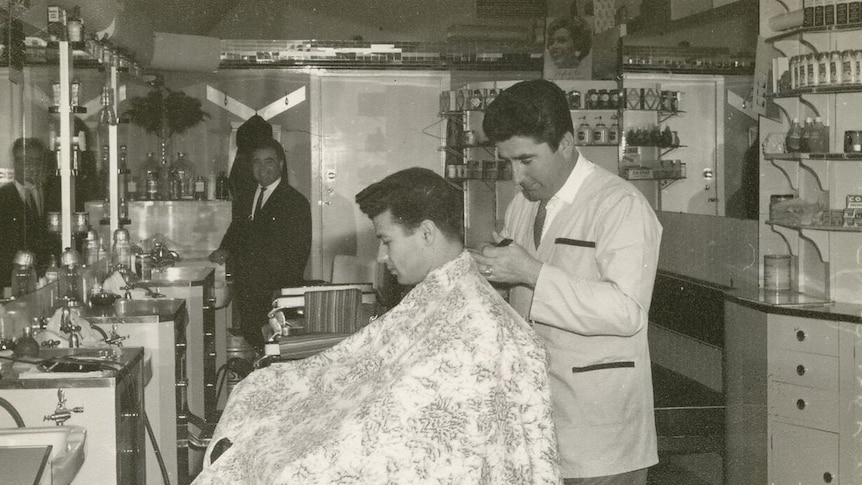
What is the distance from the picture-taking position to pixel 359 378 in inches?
87.2

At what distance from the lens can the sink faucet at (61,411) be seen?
2.45 metres

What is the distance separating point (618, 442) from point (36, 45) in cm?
280

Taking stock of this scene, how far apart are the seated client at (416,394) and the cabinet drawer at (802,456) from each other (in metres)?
2.31

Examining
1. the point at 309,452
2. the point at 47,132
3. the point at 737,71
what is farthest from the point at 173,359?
the point at 737,71

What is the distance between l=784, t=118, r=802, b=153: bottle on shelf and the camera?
4.30m

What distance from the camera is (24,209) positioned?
3473mm

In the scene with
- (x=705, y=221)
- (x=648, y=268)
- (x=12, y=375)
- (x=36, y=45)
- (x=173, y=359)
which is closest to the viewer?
(x=648, y=268)

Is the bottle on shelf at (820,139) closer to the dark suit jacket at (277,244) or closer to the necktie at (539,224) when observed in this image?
the necktie at (539,224)

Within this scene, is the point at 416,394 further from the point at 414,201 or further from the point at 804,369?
the point at 804,369

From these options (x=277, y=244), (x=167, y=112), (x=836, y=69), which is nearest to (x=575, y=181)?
(x=836, y=69)

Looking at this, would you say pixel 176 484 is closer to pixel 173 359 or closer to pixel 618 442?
pixel 173 359

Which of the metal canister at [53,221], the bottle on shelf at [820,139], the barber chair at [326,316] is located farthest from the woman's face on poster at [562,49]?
the metal canister at [53,221]

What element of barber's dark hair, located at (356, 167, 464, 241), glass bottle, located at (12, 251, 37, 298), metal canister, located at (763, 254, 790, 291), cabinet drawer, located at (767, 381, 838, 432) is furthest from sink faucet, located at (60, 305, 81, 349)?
metal canister, located at (763, 254, 790, 291)

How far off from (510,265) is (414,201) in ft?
0.87
